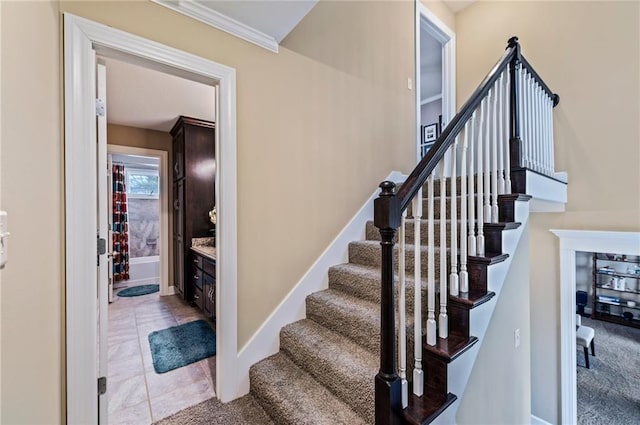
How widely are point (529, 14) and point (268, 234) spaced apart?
3.59 metres

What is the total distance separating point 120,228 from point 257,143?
4.52 metres

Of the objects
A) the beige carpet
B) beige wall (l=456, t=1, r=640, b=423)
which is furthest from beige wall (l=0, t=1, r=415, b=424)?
beige wall (l=456, t=1, r=640, b=423)

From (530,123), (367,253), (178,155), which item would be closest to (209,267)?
(367,253)

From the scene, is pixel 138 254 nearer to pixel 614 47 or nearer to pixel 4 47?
pixel 4 47

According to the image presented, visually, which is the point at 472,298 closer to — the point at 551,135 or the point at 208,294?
the point at 551,135

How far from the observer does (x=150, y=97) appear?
118 inches

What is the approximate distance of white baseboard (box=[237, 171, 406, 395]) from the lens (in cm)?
184

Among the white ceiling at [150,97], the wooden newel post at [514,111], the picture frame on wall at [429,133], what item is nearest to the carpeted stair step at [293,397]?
the wooden newel post at [514,111]

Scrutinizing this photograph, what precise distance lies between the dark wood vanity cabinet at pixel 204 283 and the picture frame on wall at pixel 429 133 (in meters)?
4.48

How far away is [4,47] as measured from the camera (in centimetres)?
75

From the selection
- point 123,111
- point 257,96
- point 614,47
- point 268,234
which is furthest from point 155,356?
point 614,47

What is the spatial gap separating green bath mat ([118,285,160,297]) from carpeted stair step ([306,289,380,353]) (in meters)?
3.55

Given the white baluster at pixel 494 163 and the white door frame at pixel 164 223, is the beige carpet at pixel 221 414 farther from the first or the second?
the white door frame at pixel 164 223

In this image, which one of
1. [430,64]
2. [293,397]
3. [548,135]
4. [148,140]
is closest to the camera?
[293,397]
